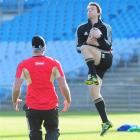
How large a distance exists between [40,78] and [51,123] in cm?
56

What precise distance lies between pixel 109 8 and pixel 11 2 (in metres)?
4.29

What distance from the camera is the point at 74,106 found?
77.5 feet

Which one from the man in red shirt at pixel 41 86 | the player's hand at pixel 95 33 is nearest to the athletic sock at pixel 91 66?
the player's hand at pixel 95 33

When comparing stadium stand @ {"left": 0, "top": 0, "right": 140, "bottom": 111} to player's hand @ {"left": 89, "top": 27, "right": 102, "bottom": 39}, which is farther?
stadium stand @ {"left": 0, "top": 0, "right": 140, "bottom": 111}

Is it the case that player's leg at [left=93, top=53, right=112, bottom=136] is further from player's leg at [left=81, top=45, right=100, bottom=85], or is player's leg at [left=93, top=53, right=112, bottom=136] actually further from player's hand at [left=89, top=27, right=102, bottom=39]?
player's hand at [left=89, top=27, right=102, bottom=39]

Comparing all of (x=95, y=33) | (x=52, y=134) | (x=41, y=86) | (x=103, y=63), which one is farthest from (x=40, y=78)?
(x=103, y=63)

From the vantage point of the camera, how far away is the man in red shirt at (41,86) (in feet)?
27.1

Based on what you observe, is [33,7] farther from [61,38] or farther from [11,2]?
[61,38]

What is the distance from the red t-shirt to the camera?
27.1 ft

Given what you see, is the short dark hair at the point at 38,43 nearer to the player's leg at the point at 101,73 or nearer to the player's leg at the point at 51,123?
the player's leg at the point at 51,123

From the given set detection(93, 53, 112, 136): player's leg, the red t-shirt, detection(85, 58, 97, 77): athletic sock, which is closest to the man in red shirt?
the red t-shirt

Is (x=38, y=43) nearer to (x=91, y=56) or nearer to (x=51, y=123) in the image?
(x=51, y=123)

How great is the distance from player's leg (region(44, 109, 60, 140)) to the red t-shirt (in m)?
0.07

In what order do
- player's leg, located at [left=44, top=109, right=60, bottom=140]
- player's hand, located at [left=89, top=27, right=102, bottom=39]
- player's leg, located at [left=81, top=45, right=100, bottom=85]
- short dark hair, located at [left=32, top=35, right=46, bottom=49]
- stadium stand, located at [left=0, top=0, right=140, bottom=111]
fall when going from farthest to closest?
stadium stand, located at [left=0, top=0, right=140, bottom=111]
player's leg, located at [left=81, top=45, right=100, bottom=85]
player's hand, located at [left=89, top=27, right=102, bottom=39]
player's leg, located at [left=44, top=109, right=60, bottom=140]
short dark hair, located at [left=32, top=35, right=46, bottom=49]
